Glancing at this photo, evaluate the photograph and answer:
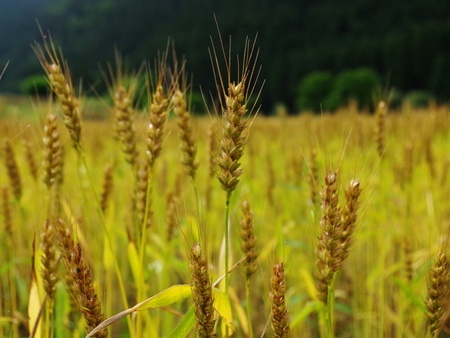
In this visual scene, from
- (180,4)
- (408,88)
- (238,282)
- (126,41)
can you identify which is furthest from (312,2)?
(238,282)

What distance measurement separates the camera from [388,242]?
210 centimetres

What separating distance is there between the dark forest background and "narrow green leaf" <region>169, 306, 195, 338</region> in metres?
0.56

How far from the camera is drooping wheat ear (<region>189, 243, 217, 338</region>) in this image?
65 centimetres

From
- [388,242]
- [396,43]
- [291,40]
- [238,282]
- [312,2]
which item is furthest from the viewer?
[312,2]

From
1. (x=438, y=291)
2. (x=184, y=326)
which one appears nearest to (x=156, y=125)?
(x=184, y=326)

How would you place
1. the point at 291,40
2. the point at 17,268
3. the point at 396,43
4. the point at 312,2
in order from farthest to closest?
the point at 312,2
the point at 291,40
the point at 396,43
the point at 17,268

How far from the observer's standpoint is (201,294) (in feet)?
2.14

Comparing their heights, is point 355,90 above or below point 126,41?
below

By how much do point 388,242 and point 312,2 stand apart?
229 feet

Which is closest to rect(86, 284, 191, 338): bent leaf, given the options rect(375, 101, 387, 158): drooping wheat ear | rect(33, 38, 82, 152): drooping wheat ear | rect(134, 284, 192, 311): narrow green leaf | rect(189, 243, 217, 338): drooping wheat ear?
rect(134, 284, 192, 311): narrow green leaf

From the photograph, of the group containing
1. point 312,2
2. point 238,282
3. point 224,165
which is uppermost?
→ point 312,2

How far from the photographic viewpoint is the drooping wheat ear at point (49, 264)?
801 millimetres

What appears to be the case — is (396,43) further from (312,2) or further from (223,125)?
(223,125)

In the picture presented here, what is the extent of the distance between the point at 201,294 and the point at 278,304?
134mm
